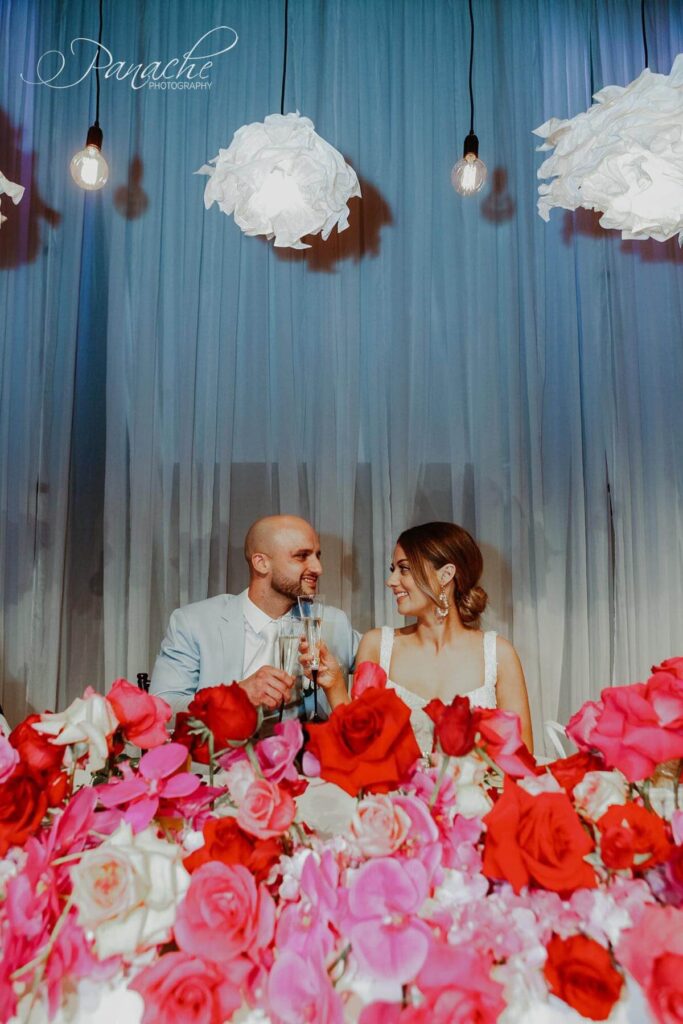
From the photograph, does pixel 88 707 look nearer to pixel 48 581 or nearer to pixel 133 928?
pixel 133 928

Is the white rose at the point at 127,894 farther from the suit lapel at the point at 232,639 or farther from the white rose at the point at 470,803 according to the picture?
the suit lapel at the point at 232,639

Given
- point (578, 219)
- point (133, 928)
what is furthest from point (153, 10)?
point (133, 928)

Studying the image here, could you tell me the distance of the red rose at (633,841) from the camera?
78 centimetres

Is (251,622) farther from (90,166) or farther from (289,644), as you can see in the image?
(90,166)

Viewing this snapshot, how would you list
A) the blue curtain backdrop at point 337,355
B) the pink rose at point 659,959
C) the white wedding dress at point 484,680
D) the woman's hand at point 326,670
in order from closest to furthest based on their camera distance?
the pink rose at point 659,959
the woman's hand at point 326,670
the white wedding dress at point 484,680
the blue curtain backdrop at point 337,355

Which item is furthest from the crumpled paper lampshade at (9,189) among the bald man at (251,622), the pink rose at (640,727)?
the pink rose at (640,727)

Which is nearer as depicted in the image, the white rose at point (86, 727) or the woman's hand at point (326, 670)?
the white rose at point (86, 727)

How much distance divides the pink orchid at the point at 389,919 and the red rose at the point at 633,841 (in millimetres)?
206

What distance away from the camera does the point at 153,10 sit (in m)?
3.15

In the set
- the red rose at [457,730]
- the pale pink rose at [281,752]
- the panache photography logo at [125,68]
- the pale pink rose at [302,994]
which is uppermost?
the panache photography logo at [125,68]

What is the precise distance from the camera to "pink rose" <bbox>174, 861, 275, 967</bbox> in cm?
72

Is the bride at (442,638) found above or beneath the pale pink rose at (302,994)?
above

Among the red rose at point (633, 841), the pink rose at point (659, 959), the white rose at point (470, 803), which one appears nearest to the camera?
the pink rose at point (659, 959)

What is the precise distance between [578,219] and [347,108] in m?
1.06
